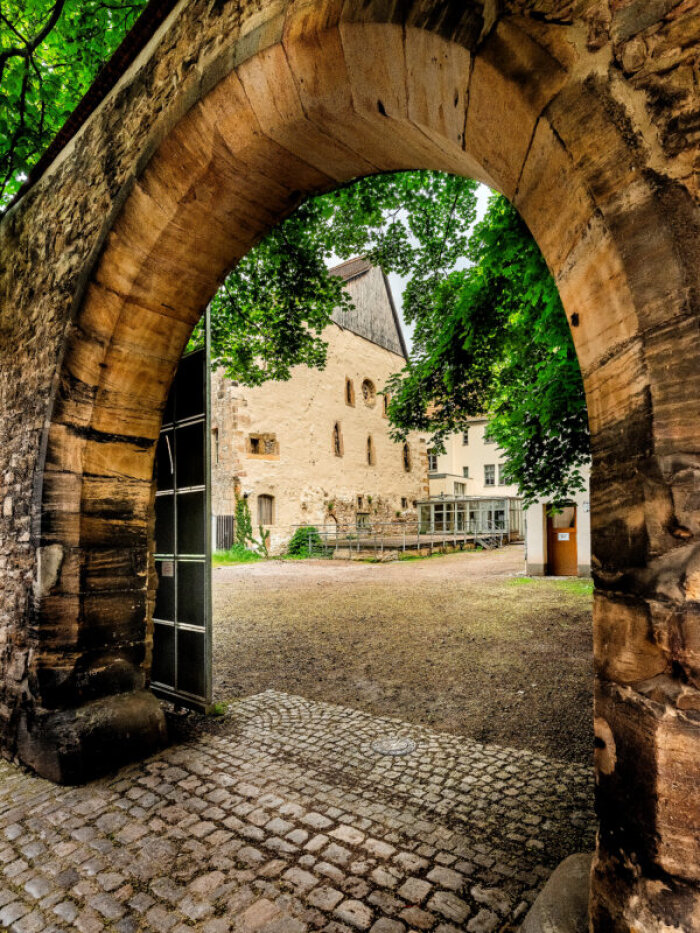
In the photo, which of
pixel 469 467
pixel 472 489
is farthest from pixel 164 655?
pixel 469 467

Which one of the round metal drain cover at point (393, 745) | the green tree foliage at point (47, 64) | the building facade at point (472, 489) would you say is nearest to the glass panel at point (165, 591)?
the round metal drain cover at point (393, 745)

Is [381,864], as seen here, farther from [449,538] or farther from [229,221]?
[449,538]

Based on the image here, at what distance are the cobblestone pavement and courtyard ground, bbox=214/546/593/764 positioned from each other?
2.02 ft

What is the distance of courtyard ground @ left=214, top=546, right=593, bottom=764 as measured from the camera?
372 cm

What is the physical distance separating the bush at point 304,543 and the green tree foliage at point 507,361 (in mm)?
10349

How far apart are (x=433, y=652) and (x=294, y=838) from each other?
349 centimetres

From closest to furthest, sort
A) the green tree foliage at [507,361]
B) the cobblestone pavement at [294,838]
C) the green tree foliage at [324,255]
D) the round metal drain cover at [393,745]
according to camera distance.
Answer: the cobblestone pavement at [294,838] → the round metal drain cover at [393,745] → the green tree foliage at [507,361] → the green tree foliage at [324,255]

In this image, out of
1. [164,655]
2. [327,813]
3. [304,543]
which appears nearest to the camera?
[327,813]

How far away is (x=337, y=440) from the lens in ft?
66.6

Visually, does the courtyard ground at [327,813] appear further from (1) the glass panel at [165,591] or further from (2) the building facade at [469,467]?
(2) the building facade at [469,467]

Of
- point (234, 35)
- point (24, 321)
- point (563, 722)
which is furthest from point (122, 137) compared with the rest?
point (563, 722)

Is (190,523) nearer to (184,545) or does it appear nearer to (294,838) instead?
(184,545)

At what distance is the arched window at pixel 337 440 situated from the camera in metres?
20.2

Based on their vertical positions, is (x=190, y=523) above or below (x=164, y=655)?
above
